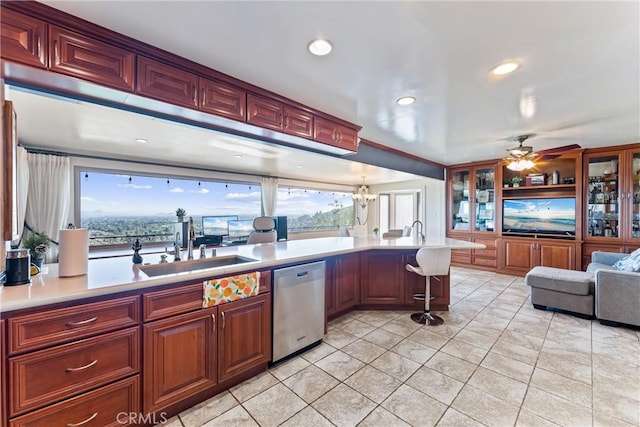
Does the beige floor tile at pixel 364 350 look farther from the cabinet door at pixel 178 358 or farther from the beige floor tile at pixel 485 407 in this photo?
the cabinet door at pixel 178 358

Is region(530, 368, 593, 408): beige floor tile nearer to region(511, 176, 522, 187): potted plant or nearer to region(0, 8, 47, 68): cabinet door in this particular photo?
region(0, 8, 47, 68): cabinet door

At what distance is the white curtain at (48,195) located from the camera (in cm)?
379

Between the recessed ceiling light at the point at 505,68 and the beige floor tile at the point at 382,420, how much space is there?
8.24 feet

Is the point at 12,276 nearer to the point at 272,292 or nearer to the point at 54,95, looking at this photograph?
the point at 54,95

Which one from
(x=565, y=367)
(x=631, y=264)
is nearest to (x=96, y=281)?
(x=565, y=367)

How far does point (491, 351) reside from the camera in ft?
8.03

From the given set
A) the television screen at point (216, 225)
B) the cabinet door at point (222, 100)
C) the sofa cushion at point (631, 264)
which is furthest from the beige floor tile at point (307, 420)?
the television screen at point (216, 225)

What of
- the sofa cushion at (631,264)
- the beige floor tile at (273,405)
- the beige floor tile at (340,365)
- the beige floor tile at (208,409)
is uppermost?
the sofa cushion at (631,264)

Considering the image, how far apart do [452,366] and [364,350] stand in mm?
741

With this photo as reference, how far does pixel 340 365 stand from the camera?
2232mm

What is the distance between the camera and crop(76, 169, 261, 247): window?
14.4 feet

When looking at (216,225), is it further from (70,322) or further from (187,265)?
(70,322)

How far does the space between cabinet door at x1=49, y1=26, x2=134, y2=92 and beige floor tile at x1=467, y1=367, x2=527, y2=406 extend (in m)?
3.16

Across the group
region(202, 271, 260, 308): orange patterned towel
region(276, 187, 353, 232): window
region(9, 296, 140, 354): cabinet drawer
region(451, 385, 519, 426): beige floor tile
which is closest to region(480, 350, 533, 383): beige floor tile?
region(451, 385, 519, 426): beige floor tile
